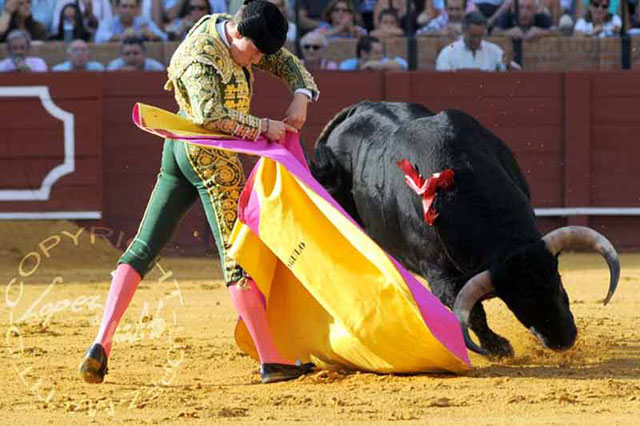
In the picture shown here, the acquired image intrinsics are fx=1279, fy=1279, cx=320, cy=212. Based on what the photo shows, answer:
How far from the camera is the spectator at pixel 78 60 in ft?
28.5

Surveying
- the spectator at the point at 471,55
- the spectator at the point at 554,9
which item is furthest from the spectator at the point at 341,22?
the spectator at the point at 554,9

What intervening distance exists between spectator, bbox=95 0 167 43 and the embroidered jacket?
16.5 ft

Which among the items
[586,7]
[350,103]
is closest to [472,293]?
[350,103]

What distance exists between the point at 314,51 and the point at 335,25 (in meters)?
0.30

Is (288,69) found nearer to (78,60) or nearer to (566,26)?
(78,60)

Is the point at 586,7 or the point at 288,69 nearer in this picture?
the point at 288,69

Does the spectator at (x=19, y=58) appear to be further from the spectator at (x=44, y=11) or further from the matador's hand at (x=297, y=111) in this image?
the matador's hand at (x=297, y=111)

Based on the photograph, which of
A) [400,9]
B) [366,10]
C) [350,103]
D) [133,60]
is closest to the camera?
[350,103]

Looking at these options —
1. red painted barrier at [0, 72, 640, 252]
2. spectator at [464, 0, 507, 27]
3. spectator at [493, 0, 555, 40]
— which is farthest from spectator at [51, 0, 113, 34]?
spectator at [493, 0, 555, 40]

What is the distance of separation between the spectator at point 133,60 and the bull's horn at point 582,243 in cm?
509

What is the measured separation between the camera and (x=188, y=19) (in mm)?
8930

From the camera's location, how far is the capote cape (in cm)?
386

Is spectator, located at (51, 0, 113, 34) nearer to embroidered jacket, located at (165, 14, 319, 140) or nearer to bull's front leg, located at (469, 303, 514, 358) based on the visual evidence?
embroidered jacket, located at (165, 14, 319, 140)

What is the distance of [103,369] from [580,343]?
1.84 meters
